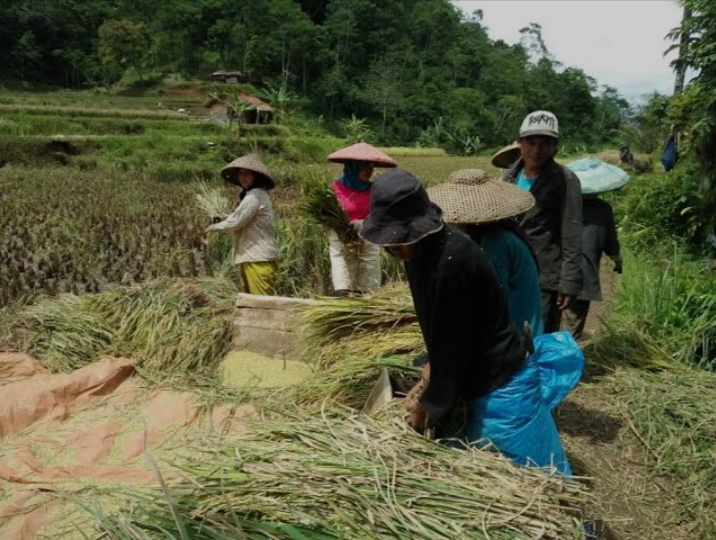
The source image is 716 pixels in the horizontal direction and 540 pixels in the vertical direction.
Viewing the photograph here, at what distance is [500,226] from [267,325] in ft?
6.80

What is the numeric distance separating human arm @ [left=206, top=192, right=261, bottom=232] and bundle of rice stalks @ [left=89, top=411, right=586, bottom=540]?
7.93 ft

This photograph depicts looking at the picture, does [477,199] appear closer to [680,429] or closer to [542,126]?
[542,126]

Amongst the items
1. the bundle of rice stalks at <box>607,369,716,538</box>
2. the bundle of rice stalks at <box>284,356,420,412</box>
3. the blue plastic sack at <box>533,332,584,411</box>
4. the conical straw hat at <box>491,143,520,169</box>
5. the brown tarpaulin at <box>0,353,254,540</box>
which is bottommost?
the brown tarpaulin at <box>0,353,254,540</box>

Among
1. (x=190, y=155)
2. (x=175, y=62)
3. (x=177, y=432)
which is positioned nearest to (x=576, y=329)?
(x=177, y=432)

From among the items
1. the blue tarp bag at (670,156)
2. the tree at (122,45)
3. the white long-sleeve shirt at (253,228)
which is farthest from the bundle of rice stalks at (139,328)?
the tree at (122,45)

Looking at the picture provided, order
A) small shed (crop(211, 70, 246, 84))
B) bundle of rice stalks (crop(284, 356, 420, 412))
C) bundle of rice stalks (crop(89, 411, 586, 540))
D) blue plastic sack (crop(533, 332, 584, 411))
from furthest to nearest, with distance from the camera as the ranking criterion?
small shed (crop(211, 70, 246, 84)) → bundle of rice stalks (crop(284, 356, 420, 412)) → blue plastic sack (crop(533, 332, 584, 411)) → bundle of rice stalks (crop(89, 411, 586, 540))

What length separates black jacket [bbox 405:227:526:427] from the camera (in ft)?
5.32

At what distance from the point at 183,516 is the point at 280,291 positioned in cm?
349

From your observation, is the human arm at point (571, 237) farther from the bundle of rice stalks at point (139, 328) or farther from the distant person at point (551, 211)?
the bundle of rice stalks at point (139, 328)

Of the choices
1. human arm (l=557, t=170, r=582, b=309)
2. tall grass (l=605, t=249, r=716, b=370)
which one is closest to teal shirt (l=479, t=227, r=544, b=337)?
human arm (l=557, t=170, r=582, b=309)

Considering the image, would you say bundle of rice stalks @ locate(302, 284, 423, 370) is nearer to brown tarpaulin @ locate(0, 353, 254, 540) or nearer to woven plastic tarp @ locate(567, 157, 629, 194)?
brown tarpaulin @ locate(0, 353, 254, 540)

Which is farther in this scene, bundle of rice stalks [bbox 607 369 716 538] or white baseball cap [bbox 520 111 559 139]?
white baseball cap [bbox 520 111 559 139]

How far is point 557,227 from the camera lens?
296 centimetres

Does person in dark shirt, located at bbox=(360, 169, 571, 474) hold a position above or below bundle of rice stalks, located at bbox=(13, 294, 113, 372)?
above
